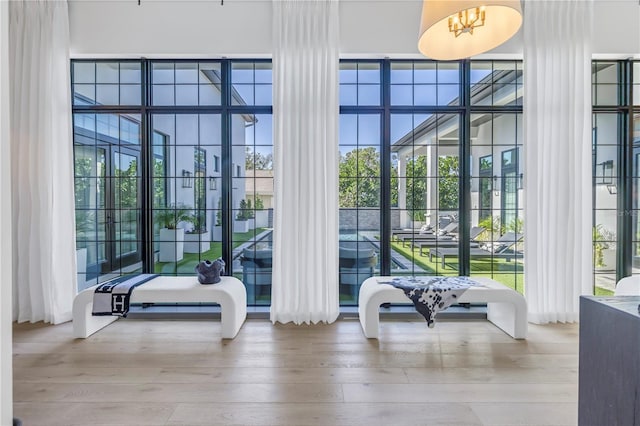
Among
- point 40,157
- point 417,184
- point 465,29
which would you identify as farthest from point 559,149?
point 40,157

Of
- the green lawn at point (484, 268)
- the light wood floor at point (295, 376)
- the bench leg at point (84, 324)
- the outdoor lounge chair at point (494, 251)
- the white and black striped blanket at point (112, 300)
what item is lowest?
the light wood floor at point (295, 376)

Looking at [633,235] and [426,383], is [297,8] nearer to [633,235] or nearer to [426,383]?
[426,383]

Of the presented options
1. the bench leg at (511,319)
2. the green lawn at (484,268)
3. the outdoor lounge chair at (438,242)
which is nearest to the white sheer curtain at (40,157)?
the green lawn at (484,268)

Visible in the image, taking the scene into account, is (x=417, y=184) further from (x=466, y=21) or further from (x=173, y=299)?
(x=173, y=299)

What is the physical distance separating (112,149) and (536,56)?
4620 mm

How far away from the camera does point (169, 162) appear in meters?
3.73

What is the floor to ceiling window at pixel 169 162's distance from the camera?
12.1 feet

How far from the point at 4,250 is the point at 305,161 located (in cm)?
270

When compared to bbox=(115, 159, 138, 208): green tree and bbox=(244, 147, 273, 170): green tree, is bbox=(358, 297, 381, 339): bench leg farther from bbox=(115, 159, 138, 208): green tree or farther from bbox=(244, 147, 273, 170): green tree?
bbox=(115, 159, 138, 208): green tree

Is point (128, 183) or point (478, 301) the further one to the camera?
point (128, 183)

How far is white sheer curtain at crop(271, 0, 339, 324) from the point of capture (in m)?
3.40

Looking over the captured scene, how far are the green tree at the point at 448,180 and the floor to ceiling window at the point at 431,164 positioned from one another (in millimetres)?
11

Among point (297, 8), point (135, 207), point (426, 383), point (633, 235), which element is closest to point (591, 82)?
point (633, 235)

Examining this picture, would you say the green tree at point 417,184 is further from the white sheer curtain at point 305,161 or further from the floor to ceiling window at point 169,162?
the floor to ceiling window at point 169,162
